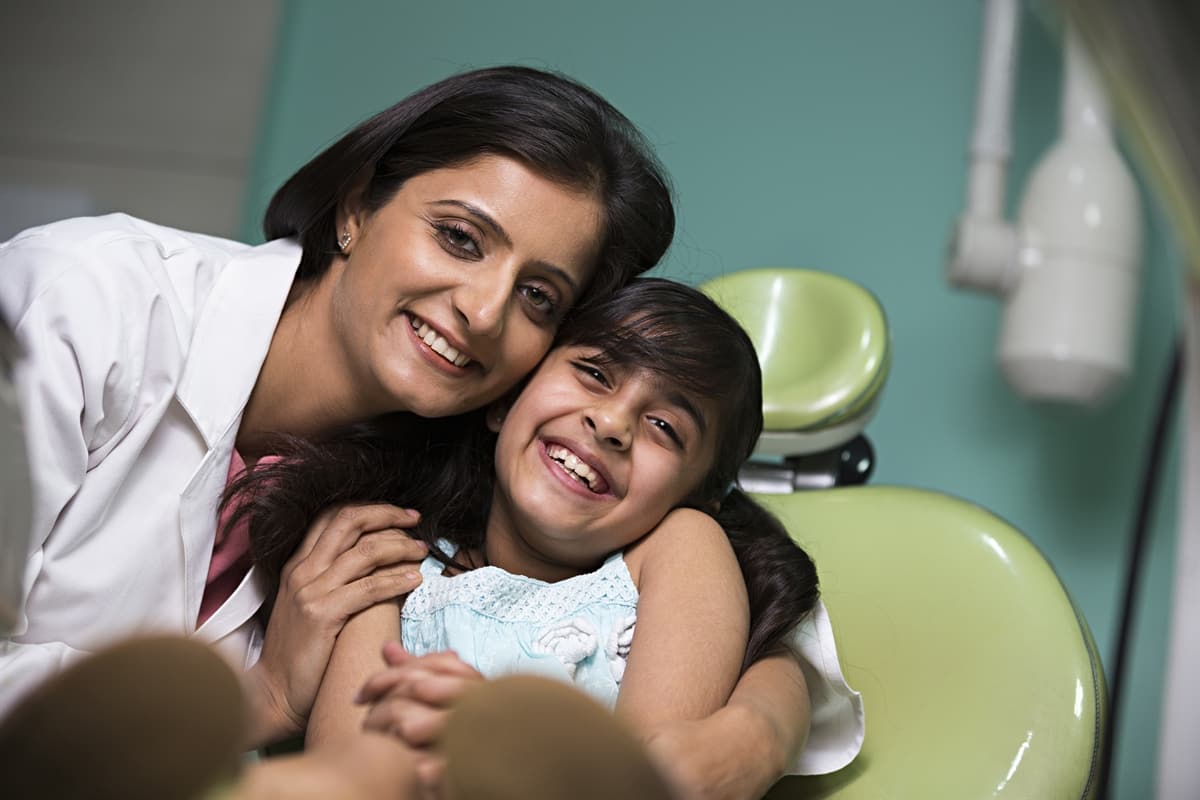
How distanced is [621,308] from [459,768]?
705 millimetres

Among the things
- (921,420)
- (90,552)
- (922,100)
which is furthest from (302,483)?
(922,100)

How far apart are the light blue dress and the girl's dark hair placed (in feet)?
0.26

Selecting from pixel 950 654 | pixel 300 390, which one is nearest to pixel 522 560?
pixel 300 390

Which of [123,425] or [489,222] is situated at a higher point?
[489,222]

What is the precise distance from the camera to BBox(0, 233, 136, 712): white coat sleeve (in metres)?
0.96

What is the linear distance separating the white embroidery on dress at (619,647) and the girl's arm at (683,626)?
2cm

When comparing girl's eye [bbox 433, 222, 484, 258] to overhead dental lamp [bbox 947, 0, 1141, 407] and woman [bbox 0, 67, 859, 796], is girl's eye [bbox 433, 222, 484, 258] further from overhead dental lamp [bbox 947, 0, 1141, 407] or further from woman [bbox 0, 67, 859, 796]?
overhead dental lamp [bbox 947, 0, 1141, 407]

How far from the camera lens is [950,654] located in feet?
3.45

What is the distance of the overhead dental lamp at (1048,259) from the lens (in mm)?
520

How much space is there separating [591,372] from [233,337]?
1.09 feet

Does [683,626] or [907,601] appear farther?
[907,601]

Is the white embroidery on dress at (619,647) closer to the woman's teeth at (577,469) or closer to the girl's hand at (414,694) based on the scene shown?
the woman's teeth at (577,469)

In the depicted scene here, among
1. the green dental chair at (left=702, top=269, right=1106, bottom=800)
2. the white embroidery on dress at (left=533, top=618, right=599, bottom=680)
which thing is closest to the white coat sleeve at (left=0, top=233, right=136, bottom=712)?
the white embroidery on dress at (left=533, top=618, right=599, bottom=680)

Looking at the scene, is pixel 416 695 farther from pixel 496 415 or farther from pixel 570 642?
pixel 496 415
